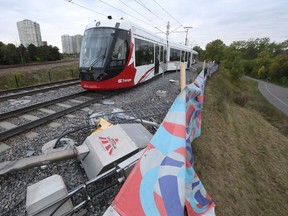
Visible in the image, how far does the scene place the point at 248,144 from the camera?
6.76 meters

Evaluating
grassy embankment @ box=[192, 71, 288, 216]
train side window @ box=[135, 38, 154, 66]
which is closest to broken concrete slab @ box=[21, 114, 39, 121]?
grassy embankment @ box=[192, 71, 288, 216]

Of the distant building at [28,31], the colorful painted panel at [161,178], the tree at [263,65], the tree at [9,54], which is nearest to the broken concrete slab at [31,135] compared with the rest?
the colorful painted panel at [161,178]

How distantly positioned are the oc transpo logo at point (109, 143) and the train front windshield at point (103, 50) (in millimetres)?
4795

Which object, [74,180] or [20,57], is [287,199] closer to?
[74,180]

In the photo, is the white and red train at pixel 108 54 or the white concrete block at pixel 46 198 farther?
the white and red train at pixel 108 54

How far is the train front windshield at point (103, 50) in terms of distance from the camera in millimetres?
6738

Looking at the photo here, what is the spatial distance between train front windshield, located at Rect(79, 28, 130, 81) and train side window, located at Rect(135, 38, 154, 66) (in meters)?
1.22

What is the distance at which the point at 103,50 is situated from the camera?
266 inches

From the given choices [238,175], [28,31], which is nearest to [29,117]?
[238,175]

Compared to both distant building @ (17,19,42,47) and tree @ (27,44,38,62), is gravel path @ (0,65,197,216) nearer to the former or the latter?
tree @ (27,44,38,62)

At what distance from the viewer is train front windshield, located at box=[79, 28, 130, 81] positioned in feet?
22.1

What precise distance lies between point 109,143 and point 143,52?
24.8 ft

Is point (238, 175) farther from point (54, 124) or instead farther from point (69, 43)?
point (69, 43)

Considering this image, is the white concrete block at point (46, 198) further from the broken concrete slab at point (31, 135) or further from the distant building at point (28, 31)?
the distant building at point (28, 31)
